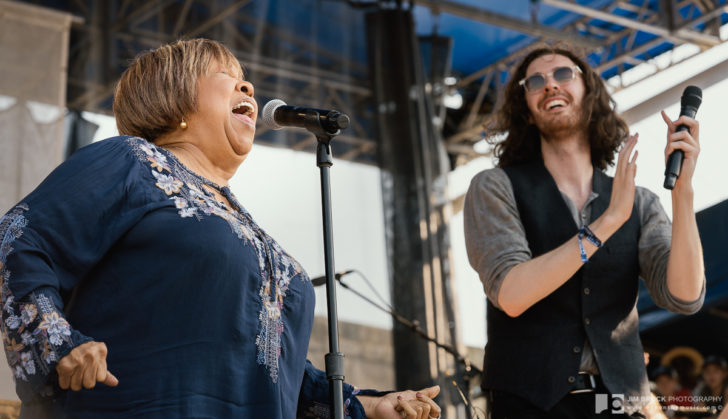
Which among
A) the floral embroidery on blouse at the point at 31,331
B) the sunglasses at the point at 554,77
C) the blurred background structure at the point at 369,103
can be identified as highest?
the blurred background structure at the point at 369,103

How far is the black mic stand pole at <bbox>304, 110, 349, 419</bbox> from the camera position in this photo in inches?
68.4

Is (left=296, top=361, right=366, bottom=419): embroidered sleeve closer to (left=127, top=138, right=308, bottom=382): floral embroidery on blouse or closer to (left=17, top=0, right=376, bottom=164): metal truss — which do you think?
(left=127, top=138, right=308, bottom=382): floral embroidery on blouse

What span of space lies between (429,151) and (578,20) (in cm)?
242

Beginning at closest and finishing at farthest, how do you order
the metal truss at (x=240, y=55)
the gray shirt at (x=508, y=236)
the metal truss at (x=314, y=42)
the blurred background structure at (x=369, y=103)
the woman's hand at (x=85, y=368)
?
the woman's hand at (x=85, y=368), the gray shirt at (x=508, y=236), the blurred background structure at (x=369, y=103), the metal truss at (x=240, y=55), the metal truss at (x=314, y=42)

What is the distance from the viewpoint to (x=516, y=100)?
2730mm

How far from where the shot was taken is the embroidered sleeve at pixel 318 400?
1900 mm

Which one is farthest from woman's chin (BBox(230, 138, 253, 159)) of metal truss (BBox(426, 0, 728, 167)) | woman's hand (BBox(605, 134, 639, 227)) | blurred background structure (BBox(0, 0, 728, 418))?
metal truss (BBox(426, 0, 728, 167))

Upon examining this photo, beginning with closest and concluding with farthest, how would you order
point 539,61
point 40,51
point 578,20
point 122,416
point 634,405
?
Answer: 1. point 122,416
2. point 634,405
3. point 539,61
4. point 40,51
5. point 578,20

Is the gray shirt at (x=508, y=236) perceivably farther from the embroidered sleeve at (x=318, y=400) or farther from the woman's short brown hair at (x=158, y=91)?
the woman's short brown hair at (x=158, y=91)

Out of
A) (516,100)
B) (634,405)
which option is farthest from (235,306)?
(516,100)

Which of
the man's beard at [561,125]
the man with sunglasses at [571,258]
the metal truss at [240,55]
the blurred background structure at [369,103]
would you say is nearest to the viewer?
the man with sunglasses at [571,258]

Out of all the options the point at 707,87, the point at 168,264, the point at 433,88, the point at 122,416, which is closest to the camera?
the point at 122,416

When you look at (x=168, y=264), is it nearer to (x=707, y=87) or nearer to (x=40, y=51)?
(x=707, y=87)

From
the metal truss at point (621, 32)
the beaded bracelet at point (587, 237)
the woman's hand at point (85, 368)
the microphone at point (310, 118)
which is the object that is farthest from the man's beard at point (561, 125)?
the metal truss at point (621, 32)
